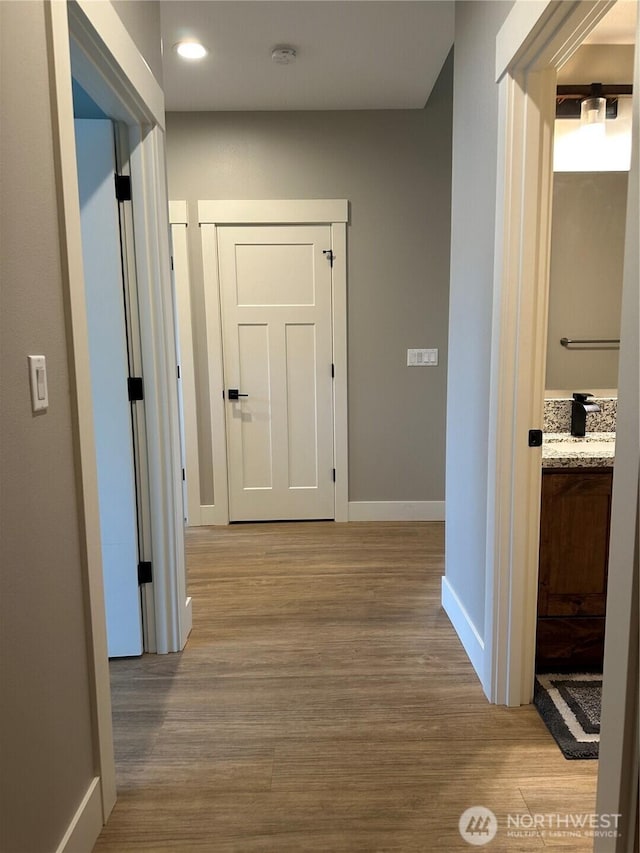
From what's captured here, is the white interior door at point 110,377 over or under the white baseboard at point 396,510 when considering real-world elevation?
over

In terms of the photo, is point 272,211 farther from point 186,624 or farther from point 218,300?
point 186,624

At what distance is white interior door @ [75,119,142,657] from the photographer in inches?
79.2

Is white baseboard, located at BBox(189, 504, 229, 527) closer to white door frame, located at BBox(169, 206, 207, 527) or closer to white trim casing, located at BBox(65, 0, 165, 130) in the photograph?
white door frame, located at BBox(169, 206, 207, 527)

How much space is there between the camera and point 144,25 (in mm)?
1954

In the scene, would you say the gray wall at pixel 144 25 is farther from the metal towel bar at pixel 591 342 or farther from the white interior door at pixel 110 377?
the metal towel bar at pixel 591 342

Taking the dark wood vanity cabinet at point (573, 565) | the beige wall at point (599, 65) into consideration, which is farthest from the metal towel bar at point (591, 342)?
the beige wall at point (599, 65)

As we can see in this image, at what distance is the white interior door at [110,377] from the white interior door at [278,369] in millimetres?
1710

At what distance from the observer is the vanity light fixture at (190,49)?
2721 millimetres

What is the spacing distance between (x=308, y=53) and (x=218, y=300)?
60.2 inches

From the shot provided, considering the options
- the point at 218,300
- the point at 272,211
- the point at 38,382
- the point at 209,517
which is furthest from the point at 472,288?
the point at 209,517

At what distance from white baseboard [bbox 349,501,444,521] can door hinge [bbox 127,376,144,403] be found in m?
2.14

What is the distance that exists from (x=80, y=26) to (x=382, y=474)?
120 inches

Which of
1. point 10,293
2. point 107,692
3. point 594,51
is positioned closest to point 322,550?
point 107,692

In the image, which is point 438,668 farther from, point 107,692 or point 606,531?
point 107,692
